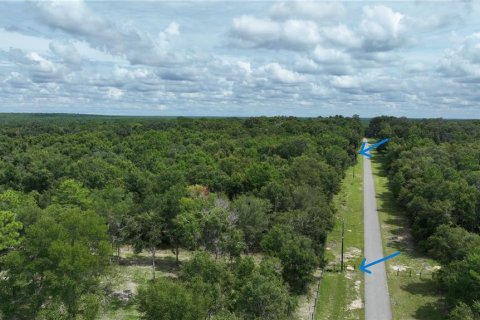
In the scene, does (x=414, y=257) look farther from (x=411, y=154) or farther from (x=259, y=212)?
(x=411, y=154)

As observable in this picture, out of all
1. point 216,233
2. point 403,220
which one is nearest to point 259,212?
point 216,233

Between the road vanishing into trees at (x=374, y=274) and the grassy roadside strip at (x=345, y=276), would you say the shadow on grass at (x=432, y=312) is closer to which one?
the road vanishing into trees at (x=374, y=274)

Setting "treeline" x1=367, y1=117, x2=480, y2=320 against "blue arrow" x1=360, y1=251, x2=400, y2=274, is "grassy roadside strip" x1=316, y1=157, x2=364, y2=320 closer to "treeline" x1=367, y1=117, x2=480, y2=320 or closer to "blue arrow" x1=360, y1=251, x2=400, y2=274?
"blue arrow" x1=360, y1=251, x2=400, y2=274

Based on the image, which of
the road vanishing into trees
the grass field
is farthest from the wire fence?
the grass field

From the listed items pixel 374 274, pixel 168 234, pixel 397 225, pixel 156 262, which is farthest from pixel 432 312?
pixel 156 262

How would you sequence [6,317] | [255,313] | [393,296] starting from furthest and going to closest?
[393,296], [6,317], [255,313]

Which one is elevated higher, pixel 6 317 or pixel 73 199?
pixel 73 199

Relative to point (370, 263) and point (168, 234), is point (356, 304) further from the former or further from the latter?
point (168, 234)

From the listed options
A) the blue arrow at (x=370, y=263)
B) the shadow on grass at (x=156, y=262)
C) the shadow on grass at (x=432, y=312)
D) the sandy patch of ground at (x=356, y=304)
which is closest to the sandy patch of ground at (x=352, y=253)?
the blue arrow at (x=370, y=263)
